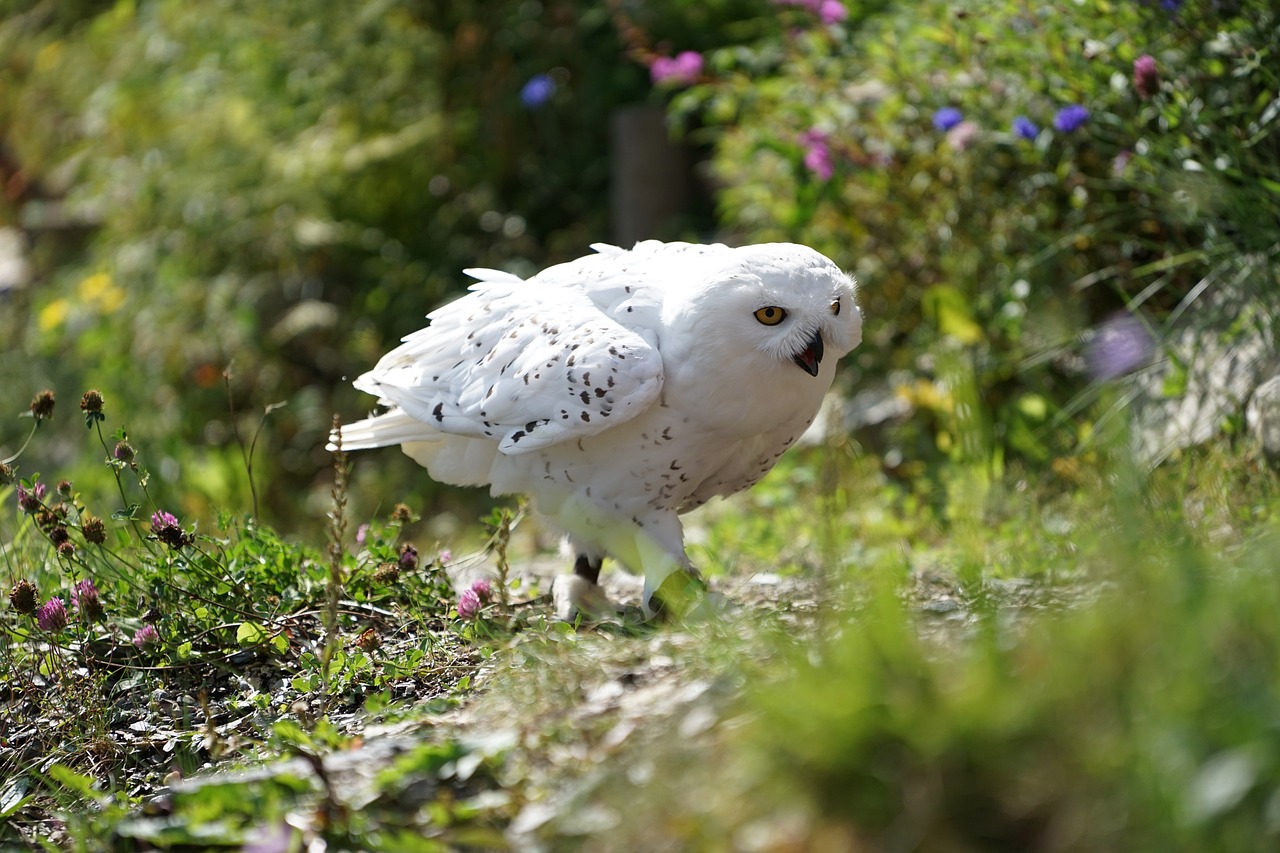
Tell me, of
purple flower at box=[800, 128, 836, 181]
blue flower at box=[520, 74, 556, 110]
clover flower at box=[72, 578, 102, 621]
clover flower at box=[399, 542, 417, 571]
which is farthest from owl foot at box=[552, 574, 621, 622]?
blue flower at box=[520, 74, 556, 110]

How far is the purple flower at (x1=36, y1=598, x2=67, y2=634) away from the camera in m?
3.27

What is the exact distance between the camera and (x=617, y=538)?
3484 millimetres

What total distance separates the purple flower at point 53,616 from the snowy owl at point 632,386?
1.00m

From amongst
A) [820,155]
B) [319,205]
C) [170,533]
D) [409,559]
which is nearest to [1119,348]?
[820,155]

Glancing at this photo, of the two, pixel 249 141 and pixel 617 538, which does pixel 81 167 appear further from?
pixel 617 538

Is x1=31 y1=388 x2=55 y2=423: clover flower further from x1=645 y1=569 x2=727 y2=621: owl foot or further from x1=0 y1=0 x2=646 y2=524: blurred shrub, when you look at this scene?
x1=0 y1=0 x2=646 y2=524: blurred shrub

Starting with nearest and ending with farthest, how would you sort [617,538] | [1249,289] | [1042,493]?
[617,538], [1249,289], [1042,493]

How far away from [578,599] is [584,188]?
527 centimetres

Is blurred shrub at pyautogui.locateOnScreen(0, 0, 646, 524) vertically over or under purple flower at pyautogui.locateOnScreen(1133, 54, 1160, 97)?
under

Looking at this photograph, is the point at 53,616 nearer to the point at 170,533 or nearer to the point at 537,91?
the point at 170,533

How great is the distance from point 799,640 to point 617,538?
41.8 inches

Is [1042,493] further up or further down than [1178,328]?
further down

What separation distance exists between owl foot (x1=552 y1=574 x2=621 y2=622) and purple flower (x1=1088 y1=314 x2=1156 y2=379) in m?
2.21

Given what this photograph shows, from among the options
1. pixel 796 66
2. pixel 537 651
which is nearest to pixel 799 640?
pixel 537 651
